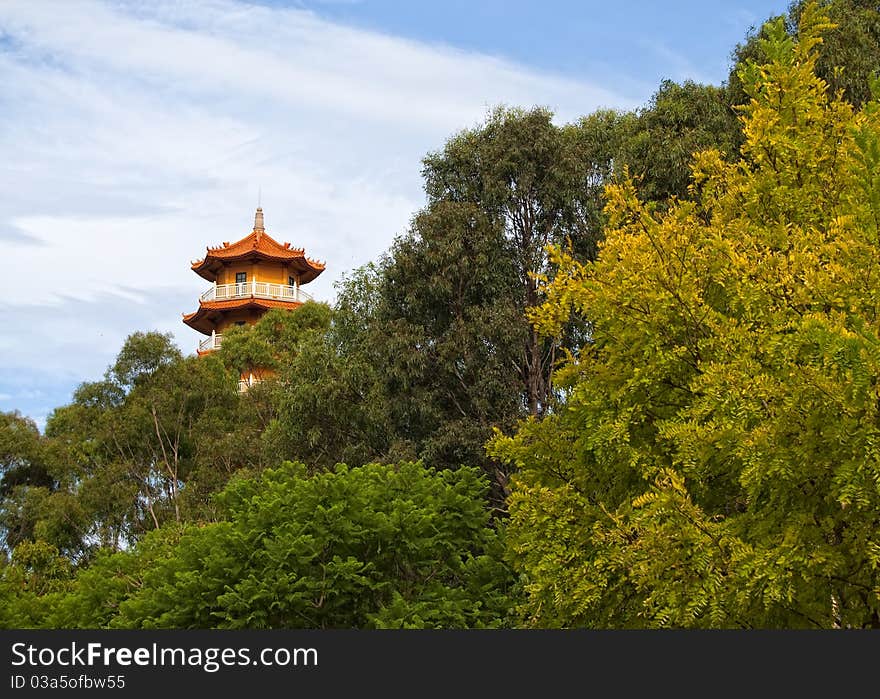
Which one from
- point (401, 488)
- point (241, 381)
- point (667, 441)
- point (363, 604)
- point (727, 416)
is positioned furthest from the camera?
point (241, 381)

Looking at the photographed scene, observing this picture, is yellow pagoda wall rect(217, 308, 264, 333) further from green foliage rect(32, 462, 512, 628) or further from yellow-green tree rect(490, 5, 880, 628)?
yellow-green tree rect(490, 5, 880, 628)

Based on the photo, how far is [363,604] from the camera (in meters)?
11.9

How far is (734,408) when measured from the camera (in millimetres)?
8242

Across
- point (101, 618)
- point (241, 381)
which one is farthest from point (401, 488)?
point (241, 381)

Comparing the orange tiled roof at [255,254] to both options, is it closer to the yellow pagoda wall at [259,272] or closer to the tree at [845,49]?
the yellow pagoda wall at [259,272]

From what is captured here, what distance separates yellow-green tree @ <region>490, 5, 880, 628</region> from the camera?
7.80 metres

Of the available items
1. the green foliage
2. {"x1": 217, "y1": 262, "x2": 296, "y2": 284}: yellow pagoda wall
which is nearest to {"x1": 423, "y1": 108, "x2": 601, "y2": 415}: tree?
the green foliage

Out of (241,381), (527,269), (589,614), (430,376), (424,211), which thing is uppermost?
(241,381)

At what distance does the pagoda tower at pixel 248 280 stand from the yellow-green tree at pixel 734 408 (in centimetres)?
3711

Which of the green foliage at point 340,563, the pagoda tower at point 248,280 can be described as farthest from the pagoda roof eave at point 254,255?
the green foliage at point 340,563

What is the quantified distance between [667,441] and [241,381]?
32196 mm

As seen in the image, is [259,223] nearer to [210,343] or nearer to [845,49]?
[210,343]

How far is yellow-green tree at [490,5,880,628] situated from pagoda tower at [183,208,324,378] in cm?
3711

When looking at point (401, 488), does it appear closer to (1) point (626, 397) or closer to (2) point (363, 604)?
(2) point (363, 604)
